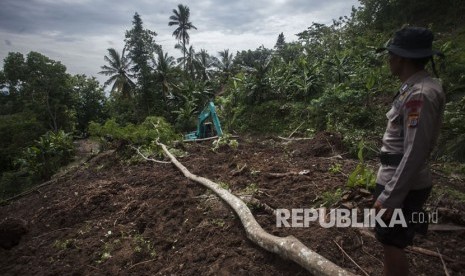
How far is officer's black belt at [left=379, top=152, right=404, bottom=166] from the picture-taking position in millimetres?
2138

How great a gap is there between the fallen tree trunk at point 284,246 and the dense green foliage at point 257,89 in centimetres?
417

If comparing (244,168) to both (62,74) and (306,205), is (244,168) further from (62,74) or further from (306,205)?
(62,74)

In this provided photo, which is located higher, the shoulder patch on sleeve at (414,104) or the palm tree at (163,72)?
the palm tree at (163,72)

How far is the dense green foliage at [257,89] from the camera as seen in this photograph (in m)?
10.4

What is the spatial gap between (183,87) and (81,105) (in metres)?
16.0

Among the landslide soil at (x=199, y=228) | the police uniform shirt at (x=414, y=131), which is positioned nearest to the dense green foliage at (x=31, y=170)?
the landslide soil at (x=199, y=228)

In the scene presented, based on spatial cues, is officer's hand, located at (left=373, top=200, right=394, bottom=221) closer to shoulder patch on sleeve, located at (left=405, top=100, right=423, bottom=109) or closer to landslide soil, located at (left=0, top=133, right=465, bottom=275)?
shoulder patch on sleeve, located at (left=405, top=100, right=423, bottom=109)

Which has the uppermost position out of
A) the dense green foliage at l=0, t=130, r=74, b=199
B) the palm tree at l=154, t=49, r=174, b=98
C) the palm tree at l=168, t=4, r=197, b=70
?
Answer: the palm tree at l=168, t=4, r=197, b=70

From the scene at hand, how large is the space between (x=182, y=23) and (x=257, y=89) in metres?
28.5

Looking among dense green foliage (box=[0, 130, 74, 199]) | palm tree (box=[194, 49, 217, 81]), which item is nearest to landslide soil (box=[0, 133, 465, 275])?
dense green foliage (box=[0, 130, 74, 199])

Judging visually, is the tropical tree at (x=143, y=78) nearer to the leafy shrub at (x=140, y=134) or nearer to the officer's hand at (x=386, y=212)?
the leafy shrub at (x=140, y=134)

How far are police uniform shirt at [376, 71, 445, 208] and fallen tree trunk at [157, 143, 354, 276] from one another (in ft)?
3.25

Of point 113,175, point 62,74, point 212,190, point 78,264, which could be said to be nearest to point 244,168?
point 212,190

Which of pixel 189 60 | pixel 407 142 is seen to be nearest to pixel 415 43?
pixel 407 142
